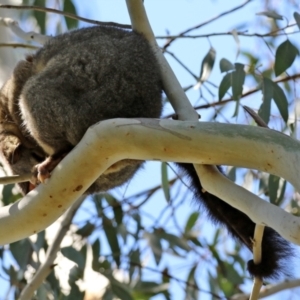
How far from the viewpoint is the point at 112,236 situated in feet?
17.4

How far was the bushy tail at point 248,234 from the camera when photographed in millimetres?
2910

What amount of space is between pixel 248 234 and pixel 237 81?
4.49 feet

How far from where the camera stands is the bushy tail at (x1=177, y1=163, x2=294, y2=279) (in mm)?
2910

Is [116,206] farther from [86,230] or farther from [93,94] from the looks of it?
[93,94]

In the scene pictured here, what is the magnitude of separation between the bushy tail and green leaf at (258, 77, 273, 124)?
980mm

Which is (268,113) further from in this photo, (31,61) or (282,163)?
(282,163)

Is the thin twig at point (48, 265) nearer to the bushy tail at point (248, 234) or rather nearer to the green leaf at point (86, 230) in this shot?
the green leaf at point (86, 230)

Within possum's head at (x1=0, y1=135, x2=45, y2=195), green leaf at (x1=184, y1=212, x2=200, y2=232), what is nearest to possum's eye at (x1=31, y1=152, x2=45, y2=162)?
possum's head at (x1=0, y1=135, x2=45, y2=195)

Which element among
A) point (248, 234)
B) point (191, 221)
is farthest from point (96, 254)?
point (248, 234)

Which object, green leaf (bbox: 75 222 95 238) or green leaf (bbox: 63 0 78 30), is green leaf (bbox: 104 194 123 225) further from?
green leaf (bbox: 63 0 78 30)

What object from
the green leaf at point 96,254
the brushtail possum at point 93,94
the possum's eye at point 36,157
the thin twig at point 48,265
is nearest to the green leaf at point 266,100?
the brushtail possum at point 93,94

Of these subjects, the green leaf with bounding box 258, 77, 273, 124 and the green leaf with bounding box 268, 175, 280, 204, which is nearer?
the green leaf with bounding box 258, 77, 273, 124

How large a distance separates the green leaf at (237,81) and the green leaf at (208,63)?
46 centimetres

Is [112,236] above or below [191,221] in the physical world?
below
